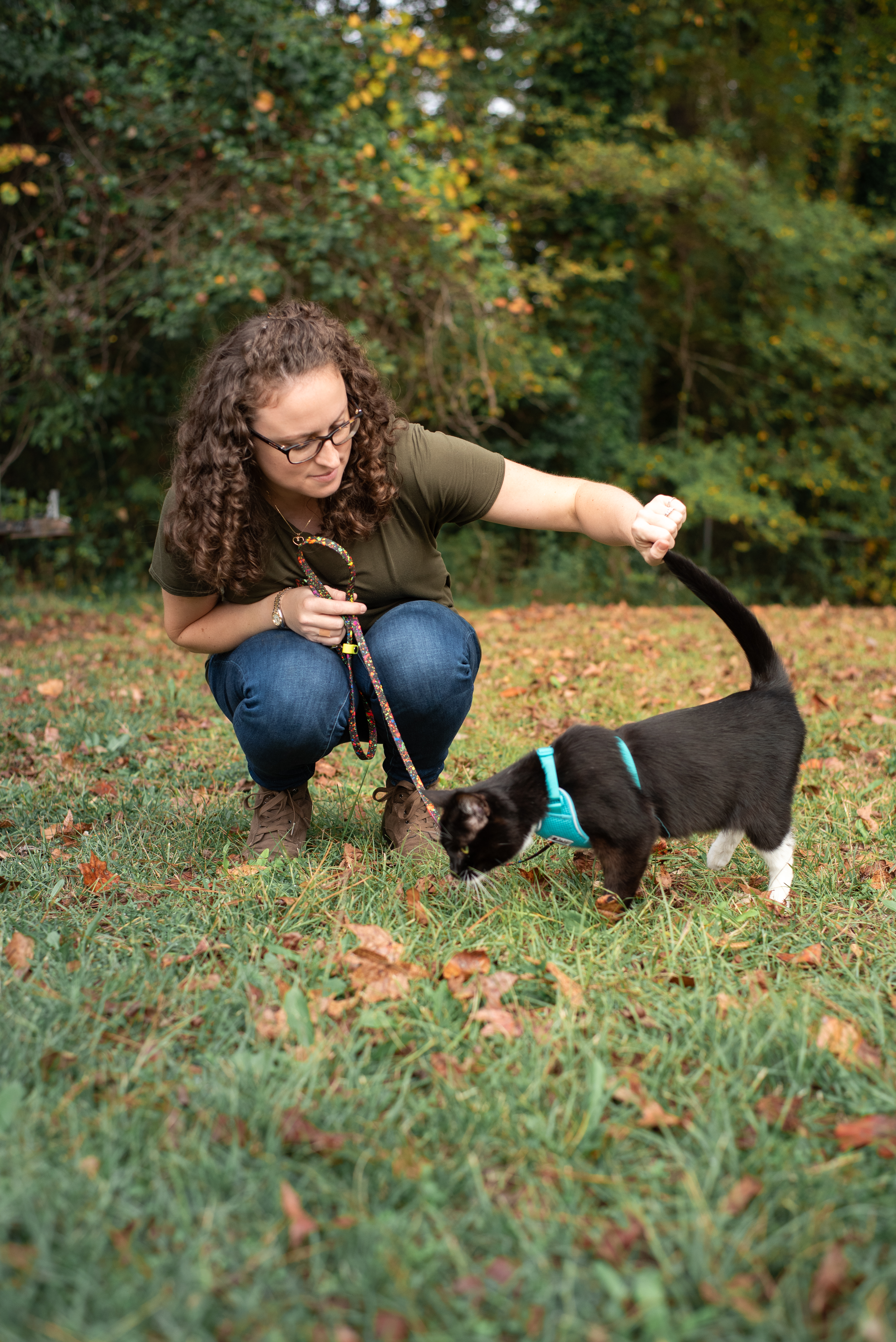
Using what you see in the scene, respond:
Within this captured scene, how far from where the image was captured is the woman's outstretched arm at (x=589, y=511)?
213cm

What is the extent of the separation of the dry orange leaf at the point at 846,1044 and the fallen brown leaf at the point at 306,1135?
79cm

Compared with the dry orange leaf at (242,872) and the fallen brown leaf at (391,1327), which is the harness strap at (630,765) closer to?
the dry orange leaf at (242,872)

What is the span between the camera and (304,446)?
2189 mm

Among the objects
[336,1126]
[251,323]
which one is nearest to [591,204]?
[251,323]

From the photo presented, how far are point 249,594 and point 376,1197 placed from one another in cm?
167

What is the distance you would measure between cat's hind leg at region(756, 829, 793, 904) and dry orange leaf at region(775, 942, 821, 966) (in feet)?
1.16

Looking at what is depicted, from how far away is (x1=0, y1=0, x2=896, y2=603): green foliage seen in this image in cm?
755

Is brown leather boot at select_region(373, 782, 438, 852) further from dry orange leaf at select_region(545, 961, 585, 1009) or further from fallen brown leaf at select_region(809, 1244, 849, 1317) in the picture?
fallen brown leaf at select_region(809, 1244, 849, 1317)

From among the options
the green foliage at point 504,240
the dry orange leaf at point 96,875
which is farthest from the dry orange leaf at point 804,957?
the green foliage at point 504,240

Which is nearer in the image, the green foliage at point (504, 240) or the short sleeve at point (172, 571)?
the short sleeve at point (172, 571)

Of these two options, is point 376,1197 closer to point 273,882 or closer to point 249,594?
point 273,882

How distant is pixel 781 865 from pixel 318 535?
1.46 m

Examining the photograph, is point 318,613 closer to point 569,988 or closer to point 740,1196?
point 569,988

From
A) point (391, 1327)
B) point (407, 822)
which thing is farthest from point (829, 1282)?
point (407, 822)
